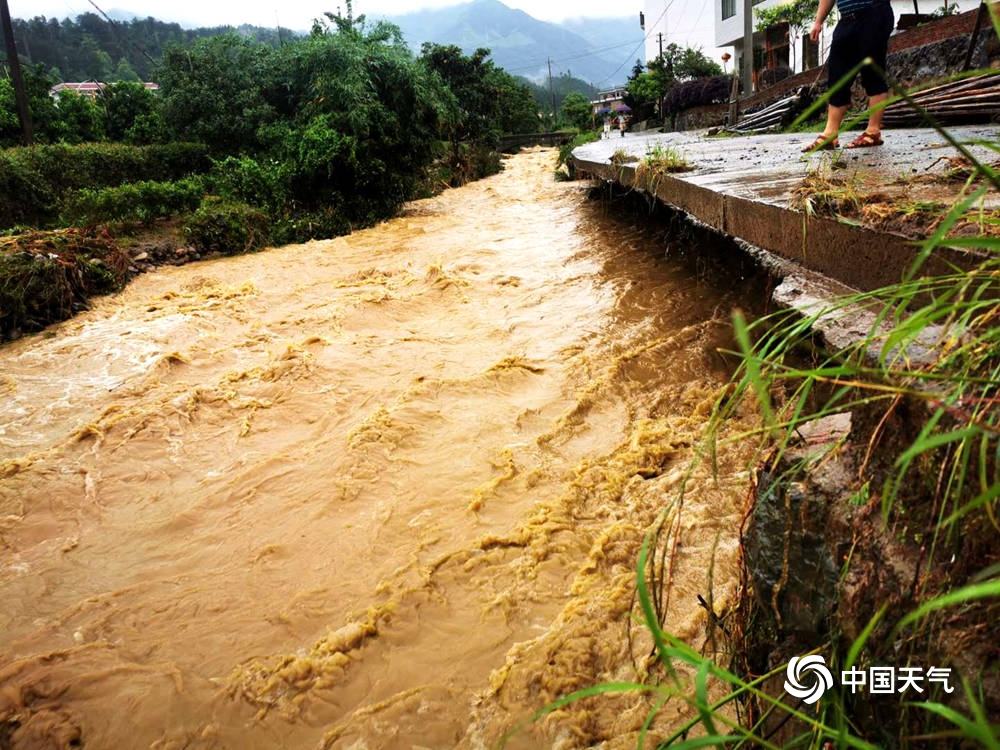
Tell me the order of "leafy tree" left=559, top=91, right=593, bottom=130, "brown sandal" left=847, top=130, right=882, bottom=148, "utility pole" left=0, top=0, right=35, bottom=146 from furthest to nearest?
"leafy tree" left=559, top=91, right=593, bottom=130
"utility pole" left=0, top=0, right=35, bottom=146
"brown sandal" left=847, top=130, right=882, bottom=148

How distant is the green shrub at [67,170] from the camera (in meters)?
9.48

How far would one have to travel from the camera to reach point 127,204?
877 cm

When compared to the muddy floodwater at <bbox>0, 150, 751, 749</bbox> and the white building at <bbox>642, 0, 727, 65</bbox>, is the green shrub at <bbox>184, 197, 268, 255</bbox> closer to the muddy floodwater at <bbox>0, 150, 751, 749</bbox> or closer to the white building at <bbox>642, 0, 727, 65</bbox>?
the muddy floodwater at <bbox>0, 150, 751, 749</bbox>

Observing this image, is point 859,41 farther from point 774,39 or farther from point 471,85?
point 774,39

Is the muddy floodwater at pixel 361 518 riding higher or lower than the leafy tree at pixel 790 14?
lower

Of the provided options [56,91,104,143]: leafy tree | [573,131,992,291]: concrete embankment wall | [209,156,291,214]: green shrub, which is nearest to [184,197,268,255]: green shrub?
[209,156,291,214]: green shrub

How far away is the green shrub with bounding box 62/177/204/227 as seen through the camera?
8.48 m

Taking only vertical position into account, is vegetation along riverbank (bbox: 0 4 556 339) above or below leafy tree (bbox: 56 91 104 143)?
below

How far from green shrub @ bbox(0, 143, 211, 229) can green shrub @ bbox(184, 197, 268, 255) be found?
249 cm

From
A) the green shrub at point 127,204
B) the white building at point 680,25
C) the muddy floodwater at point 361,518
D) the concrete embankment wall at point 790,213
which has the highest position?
the white building at point 680,25

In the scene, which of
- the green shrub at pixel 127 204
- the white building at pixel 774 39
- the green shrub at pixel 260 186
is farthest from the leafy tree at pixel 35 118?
the white building at pixel 774 39

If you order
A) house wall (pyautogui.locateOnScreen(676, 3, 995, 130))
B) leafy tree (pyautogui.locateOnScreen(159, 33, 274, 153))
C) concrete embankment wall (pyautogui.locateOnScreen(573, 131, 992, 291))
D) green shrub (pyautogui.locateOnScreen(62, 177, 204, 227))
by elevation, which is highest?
leafy tree (pyautogui.locateOnScreen(159, 33, 274, 153))

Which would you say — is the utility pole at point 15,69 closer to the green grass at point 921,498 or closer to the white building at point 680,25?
the green grass at point 921,498

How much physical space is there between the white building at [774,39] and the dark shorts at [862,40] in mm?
17303
